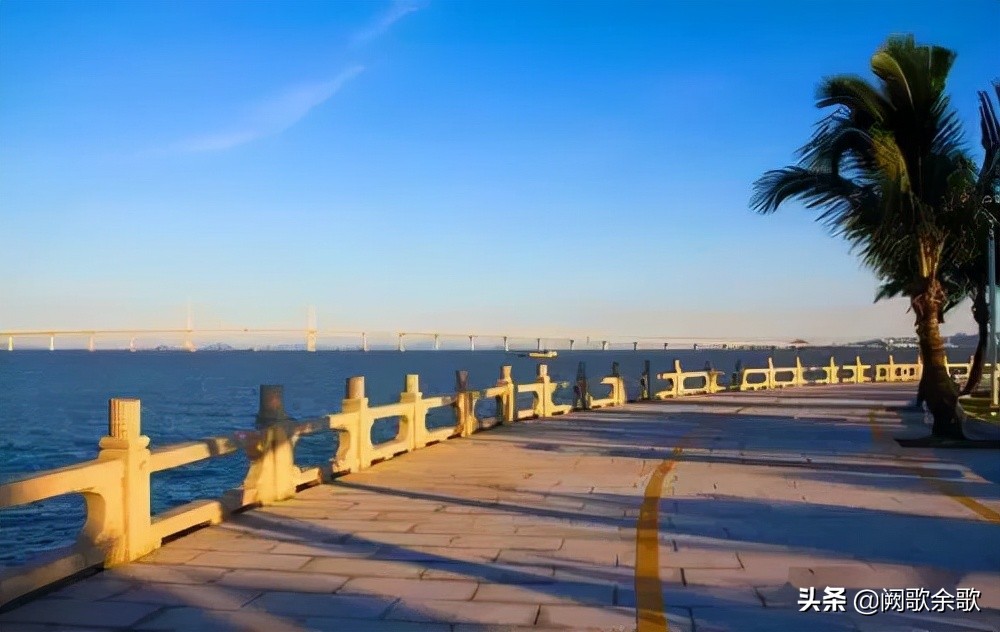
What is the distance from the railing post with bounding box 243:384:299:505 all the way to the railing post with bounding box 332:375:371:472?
1915 mm

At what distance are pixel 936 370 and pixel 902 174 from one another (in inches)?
153

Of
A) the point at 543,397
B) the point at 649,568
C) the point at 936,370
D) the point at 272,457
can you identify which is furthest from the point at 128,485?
the point at 543,397

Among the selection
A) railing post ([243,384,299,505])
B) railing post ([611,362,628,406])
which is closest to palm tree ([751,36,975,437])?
railing post ([243,384,299,505])

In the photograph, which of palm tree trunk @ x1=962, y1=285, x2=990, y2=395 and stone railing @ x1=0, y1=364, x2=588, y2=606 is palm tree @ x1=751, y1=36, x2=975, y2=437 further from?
palm tree trunk @ x1=962, y1=285, x2=990, y2=395

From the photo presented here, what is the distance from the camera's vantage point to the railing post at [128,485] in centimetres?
754

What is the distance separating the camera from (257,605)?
643cm

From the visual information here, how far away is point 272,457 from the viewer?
10.8 m

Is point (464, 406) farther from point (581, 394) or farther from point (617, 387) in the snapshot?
point (617, 387)

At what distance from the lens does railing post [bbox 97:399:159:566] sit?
297 inches

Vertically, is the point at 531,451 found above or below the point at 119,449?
below

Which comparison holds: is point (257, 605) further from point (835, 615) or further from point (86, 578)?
point (835, 615)

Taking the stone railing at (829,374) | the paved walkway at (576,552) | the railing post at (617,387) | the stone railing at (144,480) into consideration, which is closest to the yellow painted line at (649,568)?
the paved walkway at (576,552)

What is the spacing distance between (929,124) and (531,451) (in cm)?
Result: 908

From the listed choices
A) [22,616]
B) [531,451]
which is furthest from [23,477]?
[531,451]
